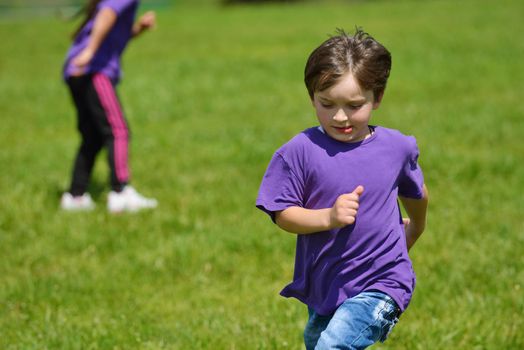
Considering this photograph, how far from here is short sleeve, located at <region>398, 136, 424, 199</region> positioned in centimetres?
307

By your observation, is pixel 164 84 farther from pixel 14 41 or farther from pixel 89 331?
pixel 14 41

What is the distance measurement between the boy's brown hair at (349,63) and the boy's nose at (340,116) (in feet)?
0.34

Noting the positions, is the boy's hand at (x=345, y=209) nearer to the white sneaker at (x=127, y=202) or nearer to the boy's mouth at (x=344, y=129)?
the boy's mouth at (x=344, y=129)

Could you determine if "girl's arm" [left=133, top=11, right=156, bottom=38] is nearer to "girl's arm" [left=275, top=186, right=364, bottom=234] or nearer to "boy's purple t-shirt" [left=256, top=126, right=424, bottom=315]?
"boy's purple t-shirt" [left=256, top=126, right=424, bottom=315]

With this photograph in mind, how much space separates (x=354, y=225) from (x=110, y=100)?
14.1ft

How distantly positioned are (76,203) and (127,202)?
1.70 feet

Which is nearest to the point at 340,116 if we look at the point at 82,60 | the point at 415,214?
the point at 415,214

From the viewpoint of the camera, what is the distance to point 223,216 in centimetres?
655

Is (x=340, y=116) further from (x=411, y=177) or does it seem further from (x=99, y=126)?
(x=99, y=126)

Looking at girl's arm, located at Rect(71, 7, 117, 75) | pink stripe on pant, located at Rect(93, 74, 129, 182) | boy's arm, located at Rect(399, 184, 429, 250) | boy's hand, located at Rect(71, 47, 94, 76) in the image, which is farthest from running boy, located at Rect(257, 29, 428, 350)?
pink stripe on pant, located at Rect(93, 74, 129, 182)

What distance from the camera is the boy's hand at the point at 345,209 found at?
275cm

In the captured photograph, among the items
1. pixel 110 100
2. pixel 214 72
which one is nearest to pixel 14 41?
pixel 214 72

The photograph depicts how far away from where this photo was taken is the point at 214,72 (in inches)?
551

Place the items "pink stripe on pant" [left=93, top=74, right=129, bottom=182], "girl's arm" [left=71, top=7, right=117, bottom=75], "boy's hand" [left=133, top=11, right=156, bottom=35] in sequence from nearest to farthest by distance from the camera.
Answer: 1. "girl's arm" [left=71, top=7, right=117, bottom=75]
2. "pink stripe on pant" [left=93, top=74, right=129, bottom=182]
3. "boy's hand" [left=133, top=11, right=156, bottom=35]
